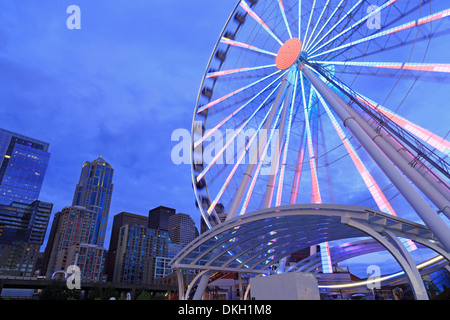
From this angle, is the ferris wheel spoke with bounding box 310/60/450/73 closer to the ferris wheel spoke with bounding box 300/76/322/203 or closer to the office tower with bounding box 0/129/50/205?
the ferris wheel spoke with bounding box 300/76/322/203

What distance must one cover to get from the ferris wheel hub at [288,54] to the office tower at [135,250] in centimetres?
15725

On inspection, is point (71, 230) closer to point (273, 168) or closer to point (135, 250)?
point (135, 250)

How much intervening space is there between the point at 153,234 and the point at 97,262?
145ft

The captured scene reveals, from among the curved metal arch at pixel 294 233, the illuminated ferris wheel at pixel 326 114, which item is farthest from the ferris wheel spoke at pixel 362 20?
the curved metal arch at pixel 294 233

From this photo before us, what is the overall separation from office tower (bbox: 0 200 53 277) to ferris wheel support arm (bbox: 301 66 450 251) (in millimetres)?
139541

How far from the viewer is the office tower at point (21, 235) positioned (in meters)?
131

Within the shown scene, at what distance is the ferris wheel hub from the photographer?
833 inches

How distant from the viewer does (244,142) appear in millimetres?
23812

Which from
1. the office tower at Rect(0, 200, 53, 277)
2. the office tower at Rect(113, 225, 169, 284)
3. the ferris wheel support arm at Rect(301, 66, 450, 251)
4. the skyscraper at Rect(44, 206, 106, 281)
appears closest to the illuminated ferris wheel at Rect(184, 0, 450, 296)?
the ferris wheel support arm at Rect(301, 66, 450, 251)

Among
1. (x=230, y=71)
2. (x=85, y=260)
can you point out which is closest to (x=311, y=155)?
(x=230, y=71)

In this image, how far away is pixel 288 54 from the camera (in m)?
21.7
